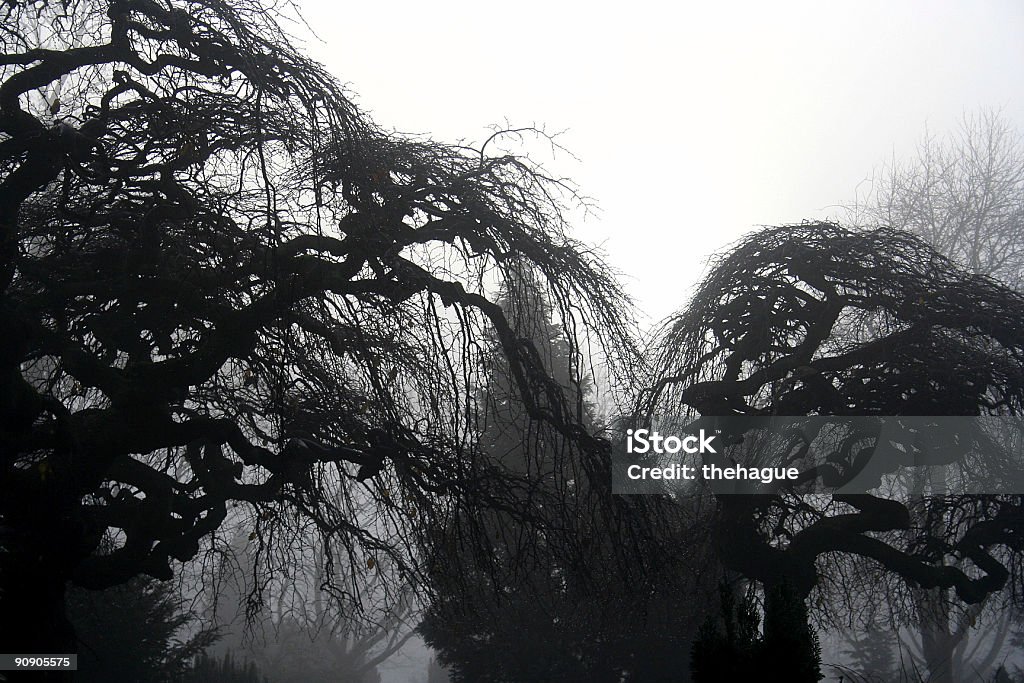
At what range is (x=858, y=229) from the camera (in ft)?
30.4

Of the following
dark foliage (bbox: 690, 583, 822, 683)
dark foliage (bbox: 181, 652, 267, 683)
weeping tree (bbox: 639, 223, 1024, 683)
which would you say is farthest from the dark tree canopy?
dark foliage (bbox: 181, 652, 267, 683)

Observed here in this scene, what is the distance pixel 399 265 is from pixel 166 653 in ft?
35.8

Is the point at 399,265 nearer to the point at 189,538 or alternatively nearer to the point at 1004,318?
the point at 189,538

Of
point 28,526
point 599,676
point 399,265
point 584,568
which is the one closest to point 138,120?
point 399,265

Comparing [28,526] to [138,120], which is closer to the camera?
[28,526]

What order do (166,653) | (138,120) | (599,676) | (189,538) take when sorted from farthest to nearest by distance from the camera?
(166,653) → (599,676) → (189,538) → (138,120)

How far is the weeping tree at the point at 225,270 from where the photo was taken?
186 inches

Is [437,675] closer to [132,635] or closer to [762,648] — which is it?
[132,635]

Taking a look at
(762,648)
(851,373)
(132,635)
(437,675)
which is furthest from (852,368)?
(437,675)

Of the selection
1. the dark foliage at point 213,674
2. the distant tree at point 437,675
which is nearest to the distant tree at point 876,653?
the distant tree at point 437,675

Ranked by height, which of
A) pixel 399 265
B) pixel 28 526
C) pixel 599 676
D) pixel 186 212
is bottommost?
pixel 599 676

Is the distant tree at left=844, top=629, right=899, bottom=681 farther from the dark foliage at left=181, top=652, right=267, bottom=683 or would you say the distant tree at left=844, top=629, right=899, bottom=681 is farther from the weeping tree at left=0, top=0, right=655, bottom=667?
the weeping tree at left=0, top=0, right=655, bottom=667

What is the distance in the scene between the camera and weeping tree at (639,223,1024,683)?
25.7 ft

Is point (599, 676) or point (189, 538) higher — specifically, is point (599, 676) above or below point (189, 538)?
below
